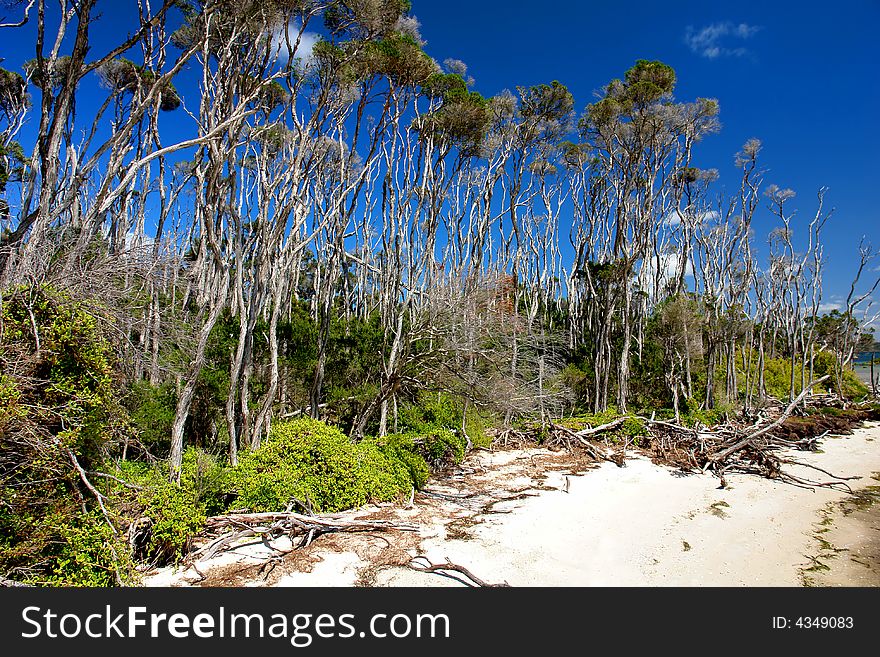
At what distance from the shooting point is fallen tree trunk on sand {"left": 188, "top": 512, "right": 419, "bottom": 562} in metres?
5.81

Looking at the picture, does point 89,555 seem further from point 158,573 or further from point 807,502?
point 807,502

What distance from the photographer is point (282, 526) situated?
19.6 feet

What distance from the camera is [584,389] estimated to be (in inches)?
736

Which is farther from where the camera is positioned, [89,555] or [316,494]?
[316,494]

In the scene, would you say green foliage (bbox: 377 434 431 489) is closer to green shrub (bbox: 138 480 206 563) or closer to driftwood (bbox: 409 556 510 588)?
driftwood (bbox: 409 556 510 588)

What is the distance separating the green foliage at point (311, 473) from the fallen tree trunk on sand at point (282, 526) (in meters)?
0.41

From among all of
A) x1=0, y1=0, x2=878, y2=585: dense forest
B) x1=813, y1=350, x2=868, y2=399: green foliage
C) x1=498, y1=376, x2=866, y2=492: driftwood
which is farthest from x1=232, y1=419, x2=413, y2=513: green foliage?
x1=813, y1=350, x2=868, y2=399: green foliage

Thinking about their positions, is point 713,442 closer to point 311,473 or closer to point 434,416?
point 434,416

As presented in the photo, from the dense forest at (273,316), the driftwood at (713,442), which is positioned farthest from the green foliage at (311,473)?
the driftwood at (713,442)

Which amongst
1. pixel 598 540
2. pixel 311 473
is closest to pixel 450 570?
pixel 598 540

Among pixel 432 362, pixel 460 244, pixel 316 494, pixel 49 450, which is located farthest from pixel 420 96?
pixel 49 450

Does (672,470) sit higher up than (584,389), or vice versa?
(584,389)

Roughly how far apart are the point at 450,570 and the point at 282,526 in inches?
90.4
